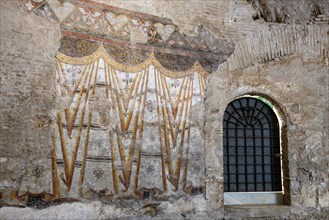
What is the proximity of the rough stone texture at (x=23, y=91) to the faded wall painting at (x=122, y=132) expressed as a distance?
14 centimetres

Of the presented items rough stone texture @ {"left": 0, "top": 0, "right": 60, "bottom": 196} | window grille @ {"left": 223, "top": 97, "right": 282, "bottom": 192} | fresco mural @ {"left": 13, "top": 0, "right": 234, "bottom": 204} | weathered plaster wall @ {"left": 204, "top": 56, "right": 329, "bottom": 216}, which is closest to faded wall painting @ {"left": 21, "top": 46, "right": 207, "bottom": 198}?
fresco mural @ {"left": 13, "top": 0, "right": 234, "bottom": 204}

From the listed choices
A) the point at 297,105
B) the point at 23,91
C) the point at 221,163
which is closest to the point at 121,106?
the point at 23,91

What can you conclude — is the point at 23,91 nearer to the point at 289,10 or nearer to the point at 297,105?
the point at 297,105

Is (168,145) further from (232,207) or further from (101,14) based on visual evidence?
(101,14)

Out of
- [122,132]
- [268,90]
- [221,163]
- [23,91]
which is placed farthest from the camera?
[268,90]

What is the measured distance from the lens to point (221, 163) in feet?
16.0

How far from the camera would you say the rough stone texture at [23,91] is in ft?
11.9

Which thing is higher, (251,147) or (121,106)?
(121,106)

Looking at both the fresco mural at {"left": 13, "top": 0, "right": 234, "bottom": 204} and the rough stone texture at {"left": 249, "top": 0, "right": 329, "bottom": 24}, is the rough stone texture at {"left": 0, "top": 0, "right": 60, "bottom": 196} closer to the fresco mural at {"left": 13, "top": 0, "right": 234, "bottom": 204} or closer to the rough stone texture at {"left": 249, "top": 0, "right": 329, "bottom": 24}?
the fresco mural at {"left": 13, "top": 0, "right": 234, "bottom": 204}

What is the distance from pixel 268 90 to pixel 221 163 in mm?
1416

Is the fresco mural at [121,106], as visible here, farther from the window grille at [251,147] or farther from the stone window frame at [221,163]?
the window grille at [251,147]

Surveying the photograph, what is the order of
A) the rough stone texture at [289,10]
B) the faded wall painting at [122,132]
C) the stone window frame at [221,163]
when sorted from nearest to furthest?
the faded wall painting at [122,132] < the stone window frame at [221,163] < the rough stone texture at [289,10]

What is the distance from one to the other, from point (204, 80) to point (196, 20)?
90cm

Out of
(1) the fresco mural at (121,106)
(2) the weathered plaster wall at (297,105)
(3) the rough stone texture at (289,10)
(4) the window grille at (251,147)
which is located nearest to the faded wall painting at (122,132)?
(1) the fresco mural at (121,106)
